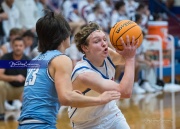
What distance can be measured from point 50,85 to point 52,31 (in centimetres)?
40

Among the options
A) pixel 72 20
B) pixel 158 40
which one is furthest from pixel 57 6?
pixel 158 40

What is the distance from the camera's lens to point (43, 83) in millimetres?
4125

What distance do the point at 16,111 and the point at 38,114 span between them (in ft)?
23.0

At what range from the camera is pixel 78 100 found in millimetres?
4047

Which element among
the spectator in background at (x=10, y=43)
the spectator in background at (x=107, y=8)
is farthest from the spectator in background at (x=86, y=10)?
the spectator in background at (x=10, y=43)

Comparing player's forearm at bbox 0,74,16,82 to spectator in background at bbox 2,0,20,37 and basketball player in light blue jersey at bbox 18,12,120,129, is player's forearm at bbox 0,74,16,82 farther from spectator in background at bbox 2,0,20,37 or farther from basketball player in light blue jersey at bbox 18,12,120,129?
basketball player in light blue jersey at bbox 18,12,120,129

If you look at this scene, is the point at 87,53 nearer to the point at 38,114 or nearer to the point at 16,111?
the point at 38,114

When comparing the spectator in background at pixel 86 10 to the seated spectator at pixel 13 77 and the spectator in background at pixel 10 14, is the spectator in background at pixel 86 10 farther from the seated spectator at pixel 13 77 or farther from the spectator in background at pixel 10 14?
the seated spectator at pixel 13 77

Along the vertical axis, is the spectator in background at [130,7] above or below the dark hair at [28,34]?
below

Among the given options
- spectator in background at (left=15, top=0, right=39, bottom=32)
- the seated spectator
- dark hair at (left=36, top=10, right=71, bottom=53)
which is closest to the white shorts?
dark hair at (left=36, top=10, right=71, bottom=53)

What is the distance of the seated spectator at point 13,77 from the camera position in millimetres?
10445

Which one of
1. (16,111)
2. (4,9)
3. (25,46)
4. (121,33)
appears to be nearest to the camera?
(121,33)

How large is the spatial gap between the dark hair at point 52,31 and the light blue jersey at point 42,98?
0.25 feet

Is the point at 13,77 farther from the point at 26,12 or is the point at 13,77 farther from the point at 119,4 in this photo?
the point at 119,4
